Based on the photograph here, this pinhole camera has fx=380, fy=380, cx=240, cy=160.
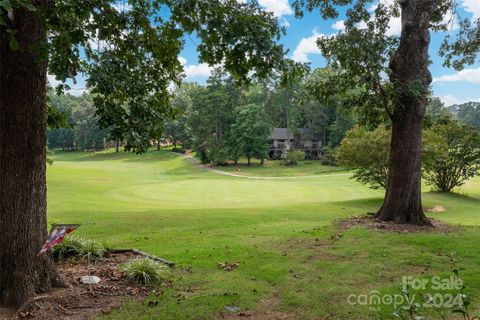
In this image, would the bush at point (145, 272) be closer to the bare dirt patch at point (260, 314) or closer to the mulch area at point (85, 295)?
the mulch area at point (85, 295)

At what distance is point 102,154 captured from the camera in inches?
3351

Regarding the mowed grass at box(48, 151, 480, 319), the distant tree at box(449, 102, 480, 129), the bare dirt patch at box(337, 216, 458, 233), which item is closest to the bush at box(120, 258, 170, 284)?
the mowed grass at box(48, 151, 480, 319)

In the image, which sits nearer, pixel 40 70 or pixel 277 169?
pixel 40 70

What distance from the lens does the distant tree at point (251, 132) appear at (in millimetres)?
58406

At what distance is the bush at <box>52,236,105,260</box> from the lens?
7.12 m

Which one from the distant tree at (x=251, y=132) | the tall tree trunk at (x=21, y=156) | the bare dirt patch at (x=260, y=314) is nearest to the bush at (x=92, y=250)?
the tall tree trunk at (x=21, y=156)

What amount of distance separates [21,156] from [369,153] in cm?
1935

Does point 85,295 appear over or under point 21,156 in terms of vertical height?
under

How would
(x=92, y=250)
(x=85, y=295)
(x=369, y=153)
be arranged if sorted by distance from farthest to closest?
(x=369, y=153), (x=92, y=250), (x=85, y=295)

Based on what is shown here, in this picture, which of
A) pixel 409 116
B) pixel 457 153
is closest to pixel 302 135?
pixel 457 153

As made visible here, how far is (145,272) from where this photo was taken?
6.05m

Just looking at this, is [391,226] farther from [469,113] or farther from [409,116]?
[469,113]

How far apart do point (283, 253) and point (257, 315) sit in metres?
2.96

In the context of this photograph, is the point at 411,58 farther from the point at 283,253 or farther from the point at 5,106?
the point at 5,106
